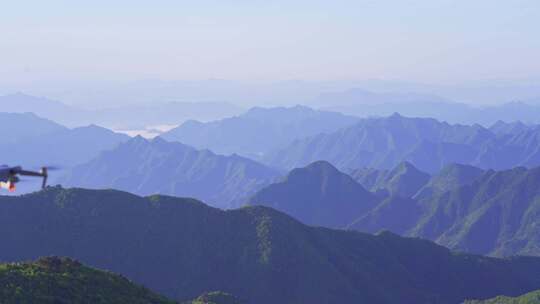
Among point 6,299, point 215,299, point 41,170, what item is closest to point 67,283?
point 6,299

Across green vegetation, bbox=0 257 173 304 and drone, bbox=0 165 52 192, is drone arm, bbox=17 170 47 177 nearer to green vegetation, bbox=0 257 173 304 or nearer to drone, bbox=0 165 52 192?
drone, bbox=0 165 52 192

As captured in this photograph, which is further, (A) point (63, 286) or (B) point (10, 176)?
(A) point (63, 286)

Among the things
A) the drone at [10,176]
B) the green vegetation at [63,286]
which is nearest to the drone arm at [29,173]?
the drone at [10,176]

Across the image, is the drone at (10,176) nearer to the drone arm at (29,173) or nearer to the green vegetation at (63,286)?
the drone arm at (29,173)

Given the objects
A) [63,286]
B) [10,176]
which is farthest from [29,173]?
[63,286]

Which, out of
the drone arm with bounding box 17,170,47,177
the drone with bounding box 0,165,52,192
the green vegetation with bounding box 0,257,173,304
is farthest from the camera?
the green vegetation with bounding box 0,257,173,304

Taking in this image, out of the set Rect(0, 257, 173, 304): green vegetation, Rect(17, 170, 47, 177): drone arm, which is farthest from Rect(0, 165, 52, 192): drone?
Rect(0, 257, 173, 304): green vegetation

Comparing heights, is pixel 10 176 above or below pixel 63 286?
above

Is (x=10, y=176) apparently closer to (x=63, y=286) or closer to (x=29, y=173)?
(x=29, y=173)
